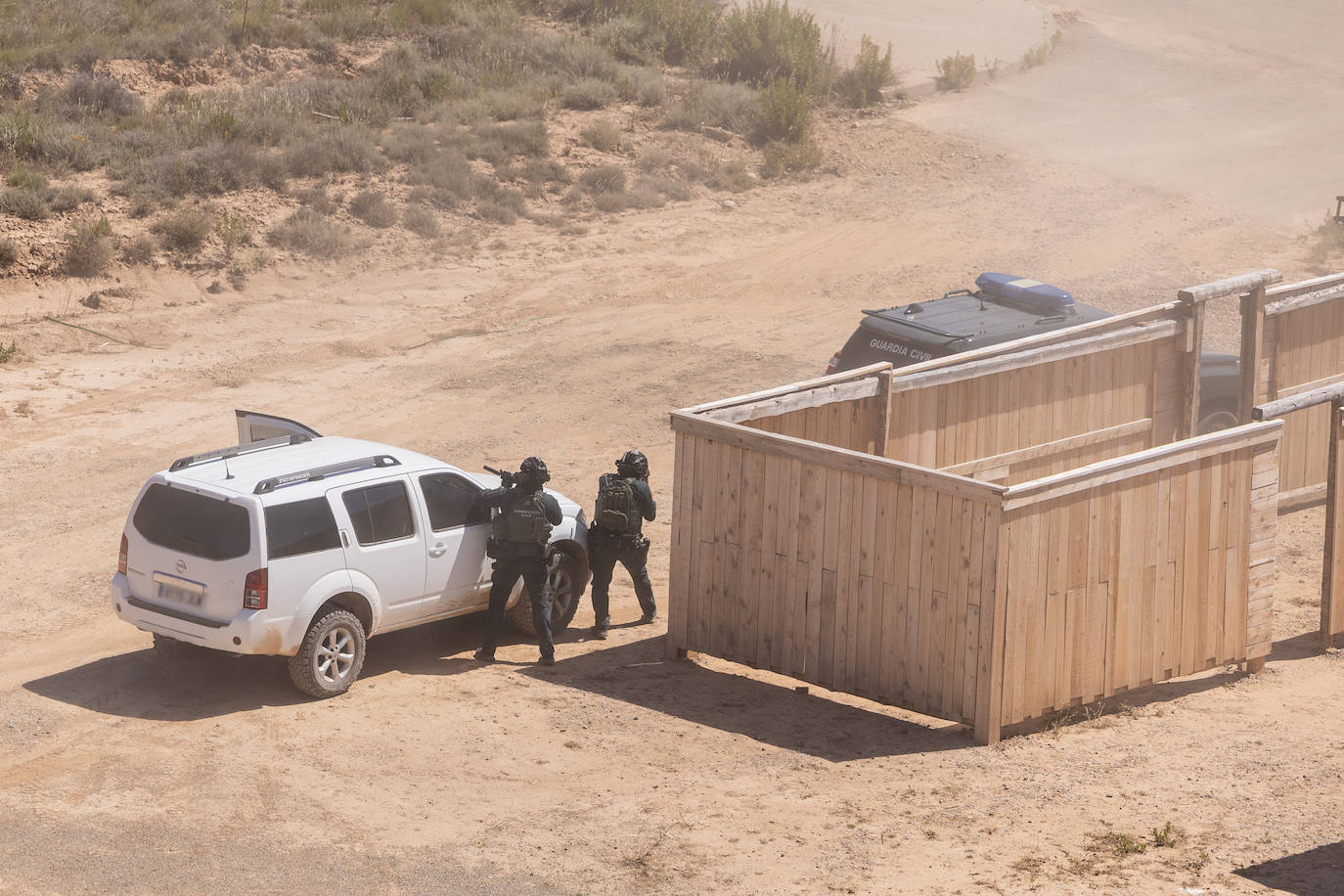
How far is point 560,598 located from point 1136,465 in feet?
15.9

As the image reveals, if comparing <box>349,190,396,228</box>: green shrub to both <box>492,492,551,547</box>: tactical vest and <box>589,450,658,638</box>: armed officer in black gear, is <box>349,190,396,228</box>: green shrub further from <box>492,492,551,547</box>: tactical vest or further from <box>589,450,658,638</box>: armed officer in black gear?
<box>492,492,551,547</box>: tactical vest

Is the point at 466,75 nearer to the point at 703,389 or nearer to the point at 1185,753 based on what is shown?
the point at 703,389

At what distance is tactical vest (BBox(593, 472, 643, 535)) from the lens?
12.4 meters

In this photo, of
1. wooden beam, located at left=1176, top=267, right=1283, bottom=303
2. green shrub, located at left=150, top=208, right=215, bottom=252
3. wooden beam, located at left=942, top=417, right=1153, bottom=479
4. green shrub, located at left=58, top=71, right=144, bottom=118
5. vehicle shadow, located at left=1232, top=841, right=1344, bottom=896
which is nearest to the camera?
vehicle shadow, located at left=1232, top=841, right=1344, bottom=896

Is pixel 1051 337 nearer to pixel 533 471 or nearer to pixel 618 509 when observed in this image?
pixel 618 509

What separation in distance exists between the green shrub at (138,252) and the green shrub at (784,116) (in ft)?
42.5

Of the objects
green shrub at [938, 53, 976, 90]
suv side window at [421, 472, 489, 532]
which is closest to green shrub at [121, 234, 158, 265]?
suv side window at [421, 472, 489, 532]

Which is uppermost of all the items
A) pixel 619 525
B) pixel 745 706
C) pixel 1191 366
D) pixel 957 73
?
pixel 957 73

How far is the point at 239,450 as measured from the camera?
11.6 m

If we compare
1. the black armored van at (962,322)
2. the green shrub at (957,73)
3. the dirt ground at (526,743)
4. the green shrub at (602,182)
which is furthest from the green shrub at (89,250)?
the green shrub at (957,73)

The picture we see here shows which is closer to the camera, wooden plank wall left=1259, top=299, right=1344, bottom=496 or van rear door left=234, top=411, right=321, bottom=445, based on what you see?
van rear door left=234, top=411, right=321, bottom=445

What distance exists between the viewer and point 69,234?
893 inches

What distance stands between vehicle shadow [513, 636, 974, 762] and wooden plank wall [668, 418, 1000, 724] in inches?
9.6

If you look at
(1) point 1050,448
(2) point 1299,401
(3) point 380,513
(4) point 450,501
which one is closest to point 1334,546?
(2) point 1299,401
